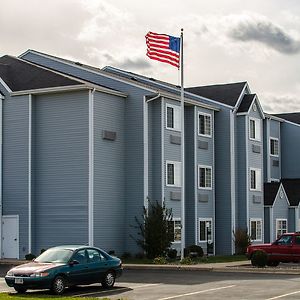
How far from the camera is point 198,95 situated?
50719 mm

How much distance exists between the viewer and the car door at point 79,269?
2295cm

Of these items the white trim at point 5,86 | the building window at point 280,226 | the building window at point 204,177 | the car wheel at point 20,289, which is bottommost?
the car wheel at point 20,289

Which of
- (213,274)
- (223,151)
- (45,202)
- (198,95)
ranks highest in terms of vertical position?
(198,95)

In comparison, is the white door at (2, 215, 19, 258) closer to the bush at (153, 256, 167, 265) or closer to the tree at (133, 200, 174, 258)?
the tree at (133, 200, 174, 258)

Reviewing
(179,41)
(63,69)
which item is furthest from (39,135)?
(179,41)

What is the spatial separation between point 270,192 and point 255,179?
2942 millimetres

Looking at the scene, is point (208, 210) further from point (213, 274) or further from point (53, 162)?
point (213, 274)

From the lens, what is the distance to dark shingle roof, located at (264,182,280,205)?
52031 millimetres

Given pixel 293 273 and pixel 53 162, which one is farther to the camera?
pixel 53 162

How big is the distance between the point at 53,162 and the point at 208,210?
11.2 meters

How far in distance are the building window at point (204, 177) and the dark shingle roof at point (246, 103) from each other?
4.53 m

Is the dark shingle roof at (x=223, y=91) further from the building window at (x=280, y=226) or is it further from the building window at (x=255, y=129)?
the building window at (x=280, y=226)

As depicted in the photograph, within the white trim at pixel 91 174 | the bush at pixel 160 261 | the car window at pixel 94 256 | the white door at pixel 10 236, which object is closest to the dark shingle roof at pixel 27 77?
the white trim at pixel 91 174

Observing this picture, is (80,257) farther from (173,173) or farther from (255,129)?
(255,129)
